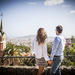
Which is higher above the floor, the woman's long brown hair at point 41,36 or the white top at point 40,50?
the woman's long brown hair at point 41,36

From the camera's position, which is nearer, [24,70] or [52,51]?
[52,51]

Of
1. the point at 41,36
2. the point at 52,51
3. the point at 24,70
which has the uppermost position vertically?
the point at 41,36

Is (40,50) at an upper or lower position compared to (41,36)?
lower

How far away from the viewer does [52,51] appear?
1.94 meters

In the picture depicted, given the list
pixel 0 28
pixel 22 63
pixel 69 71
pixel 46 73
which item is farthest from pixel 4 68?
pixel 0 28

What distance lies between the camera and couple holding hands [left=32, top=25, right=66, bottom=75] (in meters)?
1.95

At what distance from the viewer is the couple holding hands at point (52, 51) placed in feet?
6.41

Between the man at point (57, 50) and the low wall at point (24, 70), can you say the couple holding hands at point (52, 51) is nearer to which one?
the man at point (57, 50)

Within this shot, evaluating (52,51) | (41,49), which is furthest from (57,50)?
(41,49)

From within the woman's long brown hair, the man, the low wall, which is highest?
the woman's long brown hair

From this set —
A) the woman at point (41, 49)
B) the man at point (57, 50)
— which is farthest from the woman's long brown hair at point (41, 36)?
the man at point (57, 50)

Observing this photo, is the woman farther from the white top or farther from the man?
the man

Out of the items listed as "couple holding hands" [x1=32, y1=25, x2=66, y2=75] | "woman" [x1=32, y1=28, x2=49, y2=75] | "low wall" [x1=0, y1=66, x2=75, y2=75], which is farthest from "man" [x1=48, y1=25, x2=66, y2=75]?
"low wall" [x1=0, y1=66, x2=75, y2=75]

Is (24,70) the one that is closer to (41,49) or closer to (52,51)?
(41,49)
